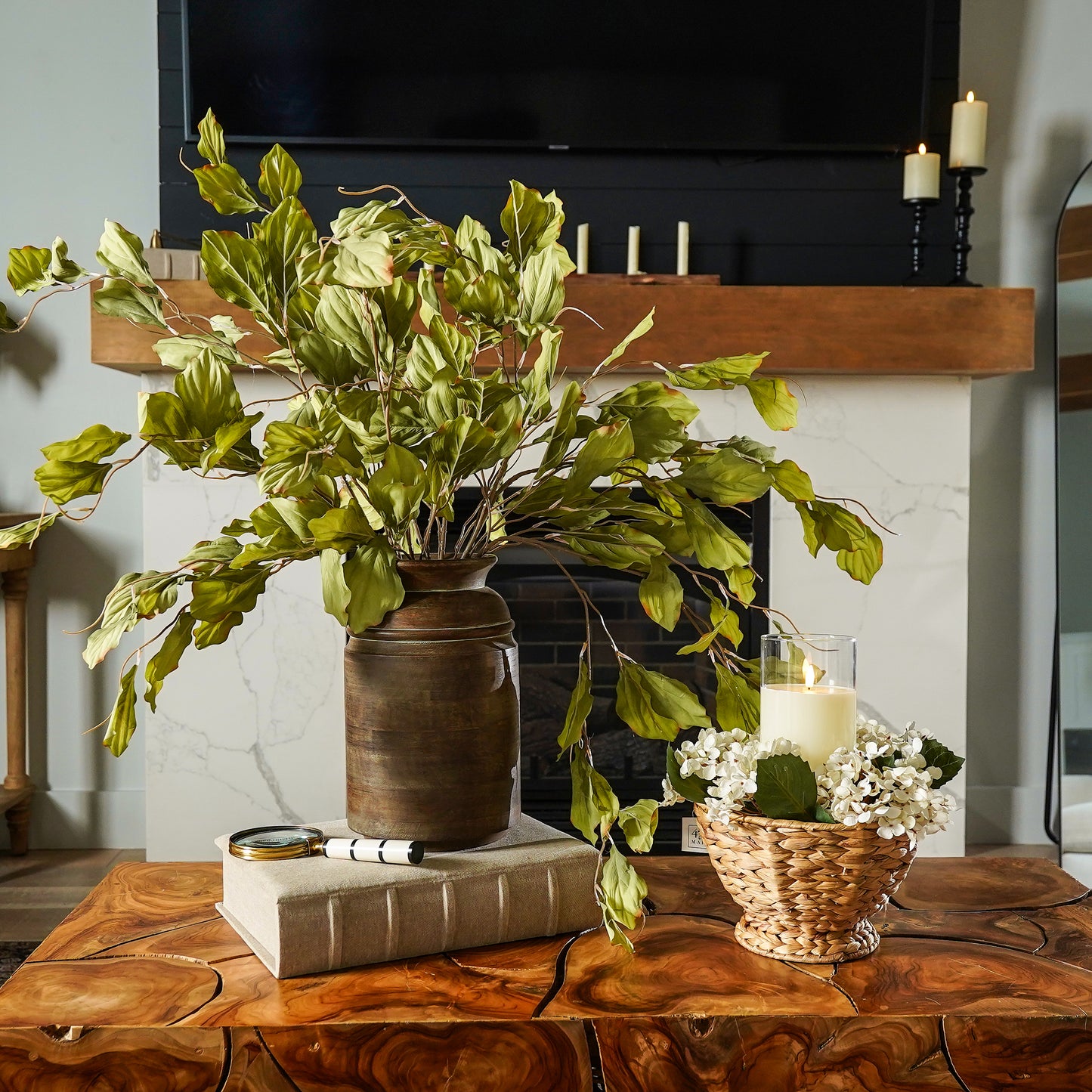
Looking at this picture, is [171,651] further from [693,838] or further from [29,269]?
[693,838]

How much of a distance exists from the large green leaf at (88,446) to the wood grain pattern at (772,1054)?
0.57 metres

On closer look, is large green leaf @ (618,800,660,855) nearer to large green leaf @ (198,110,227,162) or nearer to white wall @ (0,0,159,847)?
large green leaf @ (198,110,227,162)

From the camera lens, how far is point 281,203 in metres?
0.84

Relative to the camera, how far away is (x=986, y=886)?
1.12 m

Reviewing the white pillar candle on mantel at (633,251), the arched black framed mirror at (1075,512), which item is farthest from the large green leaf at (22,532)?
the arched black framed mirror at (1075,512)

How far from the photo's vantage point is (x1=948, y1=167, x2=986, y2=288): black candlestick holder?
2.50 m

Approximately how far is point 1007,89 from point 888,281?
56 cm

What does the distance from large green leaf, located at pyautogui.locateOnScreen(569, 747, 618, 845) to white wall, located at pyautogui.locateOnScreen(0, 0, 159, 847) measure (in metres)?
2.07

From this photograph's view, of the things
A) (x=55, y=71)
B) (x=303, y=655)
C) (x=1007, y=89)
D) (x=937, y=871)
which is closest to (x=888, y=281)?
(x=1007, y=89)

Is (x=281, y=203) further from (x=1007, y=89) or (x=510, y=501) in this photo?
(x=1007, y=89)

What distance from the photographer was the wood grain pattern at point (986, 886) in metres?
1.07

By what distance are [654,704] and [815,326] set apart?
1622 millimetres

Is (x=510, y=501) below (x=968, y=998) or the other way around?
the other way around

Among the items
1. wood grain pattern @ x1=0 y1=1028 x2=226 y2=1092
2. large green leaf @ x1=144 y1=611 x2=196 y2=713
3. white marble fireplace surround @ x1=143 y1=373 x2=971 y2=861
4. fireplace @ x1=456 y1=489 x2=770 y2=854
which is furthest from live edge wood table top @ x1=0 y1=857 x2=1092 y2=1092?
fireplace @ x1=456 y1=489 x2=770 y2=854
